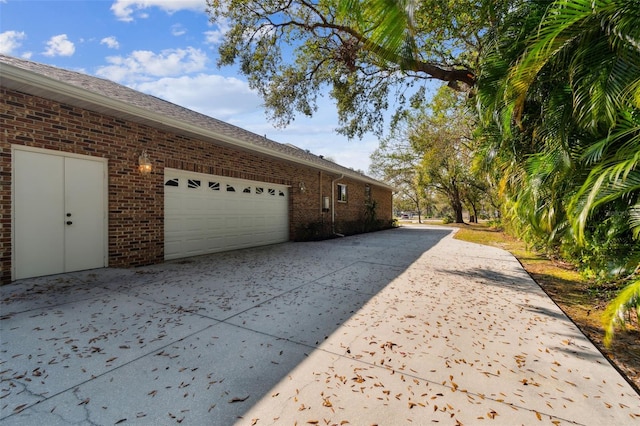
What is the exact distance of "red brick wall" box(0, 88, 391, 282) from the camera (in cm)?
487

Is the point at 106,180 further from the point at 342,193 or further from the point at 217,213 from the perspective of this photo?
the point at 342,193

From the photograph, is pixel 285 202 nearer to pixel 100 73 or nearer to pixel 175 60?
pixel 175 60

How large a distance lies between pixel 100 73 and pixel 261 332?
10064 mm

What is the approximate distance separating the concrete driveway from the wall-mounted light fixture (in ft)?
8.65

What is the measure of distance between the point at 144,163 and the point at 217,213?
263 cm

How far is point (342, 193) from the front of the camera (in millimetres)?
16500

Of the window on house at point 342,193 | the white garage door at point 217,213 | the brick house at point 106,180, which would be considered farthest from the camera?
the window on house at point 342,193

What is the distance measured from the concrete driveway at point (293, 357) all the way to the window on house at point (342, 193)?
36.3ft

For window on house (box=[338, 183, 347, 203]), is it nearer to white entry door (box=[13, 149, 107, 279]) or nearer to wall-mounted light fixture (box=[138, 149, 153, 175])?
wall-mounted light fixture (box=[138, 149, 153, 175])

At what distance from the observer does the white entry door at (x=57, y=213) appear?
16.6ft

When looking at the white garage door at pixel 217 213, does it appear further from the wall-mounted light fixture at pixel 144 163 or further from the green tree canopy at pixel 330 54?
the green tree canopy at pixel 330 54

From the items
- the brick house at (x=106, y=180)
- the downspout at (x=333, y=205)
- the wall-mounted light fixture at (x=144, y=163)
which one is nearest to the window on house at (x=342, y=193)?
the downspout at (x=333, y=205)

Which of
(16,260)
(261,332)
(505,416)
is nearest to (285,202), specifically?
(16,260)

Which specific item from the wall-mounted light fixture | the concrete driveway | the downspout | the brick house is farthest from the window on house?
the concrete driveway
